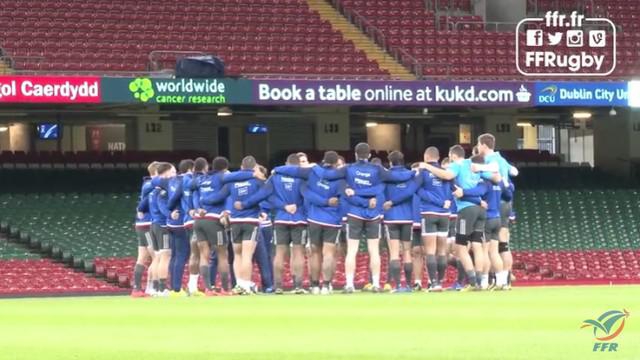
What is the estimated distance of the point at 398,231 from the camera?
1986cm

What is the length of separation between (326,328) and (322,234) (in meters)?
7.96

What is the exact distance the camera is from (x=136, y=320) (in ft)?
45.1

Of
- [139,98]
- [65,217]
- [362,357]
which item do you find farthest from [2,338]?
[65,217]

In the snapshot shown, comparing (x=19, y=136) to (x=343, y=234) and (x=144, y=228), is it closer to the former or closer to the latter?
(x=144, y=228)

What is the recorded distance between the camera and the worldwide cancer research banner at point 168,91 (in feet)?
100

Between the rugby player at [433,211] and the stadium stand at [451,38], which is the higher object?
the stadium stand at [451,38]

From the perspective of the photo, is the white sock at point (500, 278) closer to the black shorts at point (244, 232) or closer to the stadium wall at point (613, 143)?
the black shorts at point (244, 232)

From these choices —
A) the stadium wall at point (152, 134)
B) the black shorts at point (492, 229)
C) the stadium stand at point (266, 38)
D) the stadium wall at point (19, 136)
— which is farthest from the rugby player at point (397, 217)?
the stadium wall at point (19, 136)

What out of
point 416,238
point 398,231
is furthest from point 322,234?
point 416,238

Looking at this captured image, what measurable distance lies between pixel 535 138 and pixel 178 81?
16920 mm

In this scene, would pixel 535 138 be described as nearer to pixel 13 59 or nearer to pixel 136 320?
pixel 13 59

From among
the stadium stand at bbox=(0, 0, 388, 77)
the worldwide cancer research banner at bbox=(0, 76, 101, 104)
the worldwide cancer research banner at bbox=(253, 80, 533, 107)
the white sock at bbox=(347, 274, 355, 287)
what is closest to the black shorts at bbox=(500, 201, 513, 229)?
the white sock at bbox=(347, 274, 355, 287)

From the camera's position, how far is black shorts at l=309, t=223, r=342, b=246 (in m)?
19.9

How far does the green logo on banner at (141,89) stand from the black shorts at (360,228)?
11.8 meters
